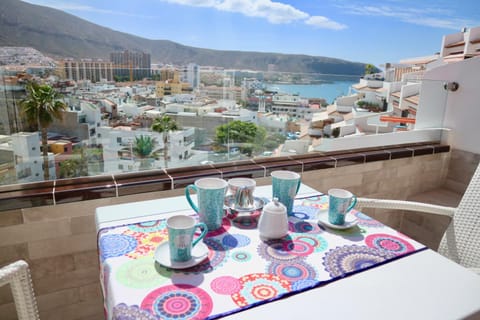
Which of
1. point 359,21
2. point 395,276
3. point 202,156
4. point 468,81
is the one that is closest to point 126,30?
point 202,156

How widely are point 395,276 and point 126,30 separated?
1685 millimetres

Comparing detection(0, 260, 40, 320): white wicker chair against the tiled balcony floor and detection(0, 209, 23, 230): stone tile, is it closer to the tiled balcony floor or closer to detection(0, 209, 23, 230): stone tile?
detection(0, 209, 23, 230): stone tile

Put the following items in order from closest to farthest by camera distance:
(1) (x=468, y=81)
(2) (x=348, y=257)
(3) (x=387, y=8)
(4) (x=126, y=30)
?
(2) (x=348, y=257) → (4) (x=126, y=30) → (1) (x=468, y=81) → (3) (x=387, y=8)

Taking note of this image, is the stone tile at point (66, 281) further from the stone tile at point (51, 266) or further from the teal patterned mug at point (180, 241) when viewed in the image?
the teal patterned mug at point (180, 241)

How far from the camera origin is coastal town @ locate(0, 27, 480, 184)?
1.46m

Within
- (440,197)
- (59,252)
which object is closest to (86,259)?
(59,252)

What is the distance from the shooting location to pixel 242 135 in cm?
196

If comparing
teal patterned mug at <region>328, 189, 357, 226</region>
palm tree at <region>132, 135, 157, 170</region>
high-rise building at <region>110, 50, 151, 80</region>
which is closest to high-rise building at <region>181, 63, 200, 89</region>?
high-rise building at <region>110, 50, 151, 80</region>

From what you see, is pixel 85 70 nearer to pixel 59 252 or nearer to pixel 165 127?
pixel 165 127

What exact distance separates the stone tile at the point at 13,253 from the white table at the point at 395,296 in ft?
4.11

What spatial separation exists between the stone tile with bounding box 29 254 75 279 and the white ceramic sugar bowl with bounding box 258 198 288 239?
3.57 ft

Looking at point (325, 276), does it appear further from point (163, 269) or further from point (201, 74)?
point (201, 74)

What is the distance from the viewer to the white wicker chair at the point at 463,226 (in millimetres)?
1288

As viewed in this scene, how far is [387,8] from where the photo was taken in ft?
16.1
